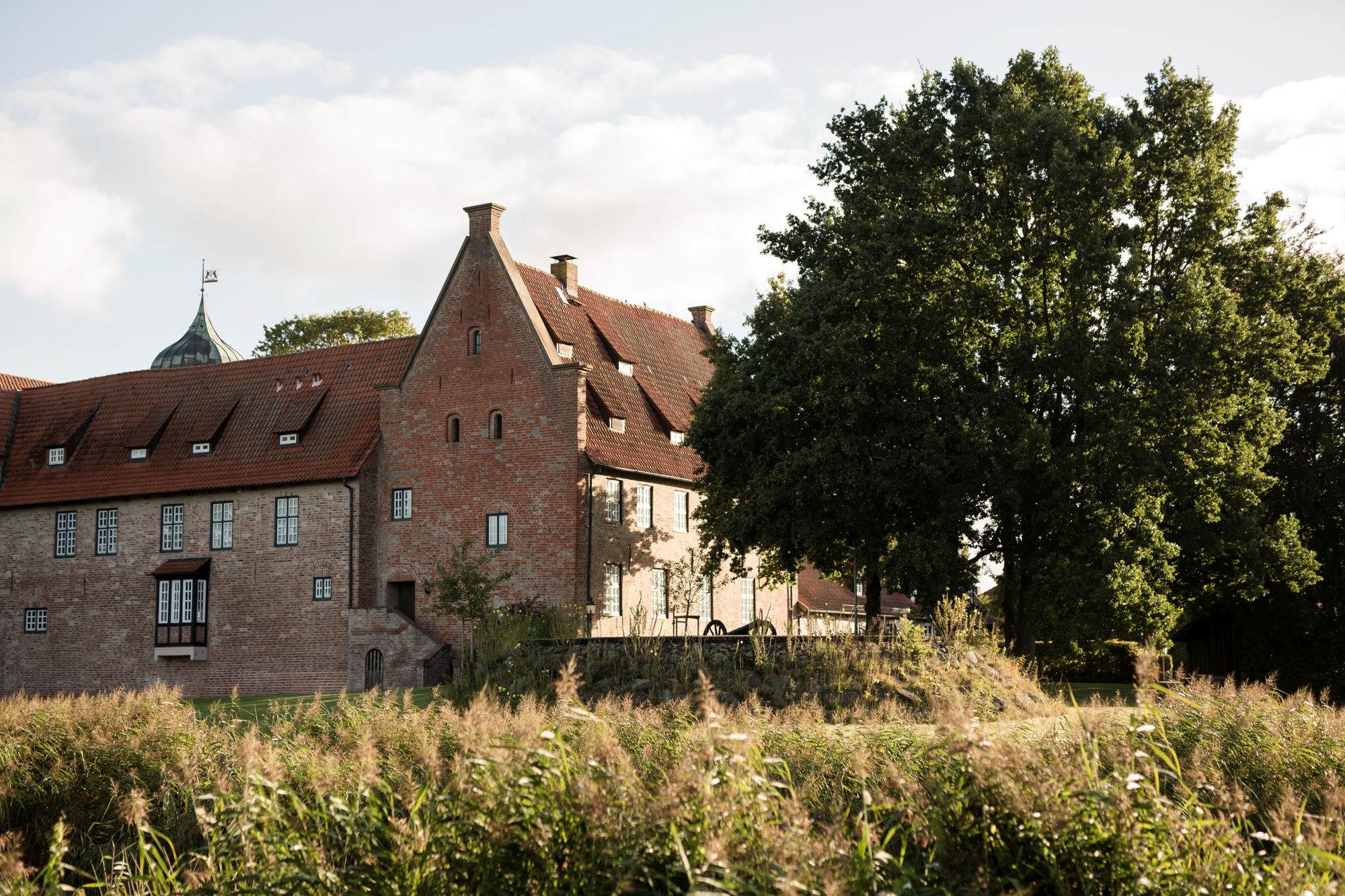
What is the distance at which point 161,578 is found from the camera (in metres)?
42.6

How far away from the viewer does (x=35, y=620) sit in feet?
147

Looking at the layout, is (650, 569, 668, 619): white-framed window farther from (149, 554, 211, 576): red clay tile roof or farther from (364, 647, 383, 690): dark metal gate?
(149, 554, 211, 576): red clay tile roof

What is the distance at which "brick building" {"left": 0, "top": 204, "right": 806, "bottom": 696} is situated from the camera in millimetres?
37969

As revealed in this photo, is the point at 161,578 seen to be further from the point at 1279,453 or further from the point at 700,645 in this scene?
the point at 1279,453

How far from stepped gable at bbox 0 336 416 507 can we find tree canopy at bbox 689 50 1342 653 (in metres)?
15.9

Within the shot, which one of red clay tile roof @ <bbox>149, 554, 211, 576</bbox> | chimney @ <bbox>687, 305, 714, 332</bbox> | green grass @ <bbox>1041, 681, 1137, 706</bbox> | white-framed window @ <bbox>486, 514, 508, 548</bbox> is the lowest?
green grass @ <bbox>1041, 681, 1137, 706</bbox>

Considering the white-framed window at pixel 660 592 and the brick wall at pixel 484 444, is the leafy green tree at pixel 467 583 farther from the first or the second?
the white-framed window at pixel 660 592

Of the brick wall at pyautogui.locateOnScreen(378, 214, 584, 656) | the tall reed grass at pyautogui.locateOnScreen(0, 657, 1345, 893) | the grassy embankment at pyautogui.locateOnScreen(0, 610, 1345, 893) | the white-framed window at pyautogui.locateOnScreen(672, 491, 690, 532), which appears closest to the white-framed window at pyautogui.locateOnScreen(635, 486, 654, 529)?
the white-framed window at pyautogui.locateOnScreen(672, 491, 690, 532)

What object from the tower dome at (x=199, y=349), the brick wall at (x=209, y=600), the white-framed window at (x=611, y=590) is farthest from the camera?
the tower dome at (x=199, y=349)

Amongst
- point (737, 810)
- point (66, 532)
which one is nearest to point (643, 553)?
point (66, 532)

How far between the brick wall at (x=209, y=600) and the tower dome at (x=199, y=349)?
71.1ft

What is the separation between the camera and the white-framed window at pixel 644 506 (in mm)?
39562

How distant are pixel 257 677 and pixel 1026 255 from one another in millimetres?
24665

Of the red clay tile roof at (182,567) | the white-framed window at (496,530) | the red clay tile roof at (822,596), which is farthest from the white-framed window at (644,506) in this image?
the red clay tile roof at (182,567)
